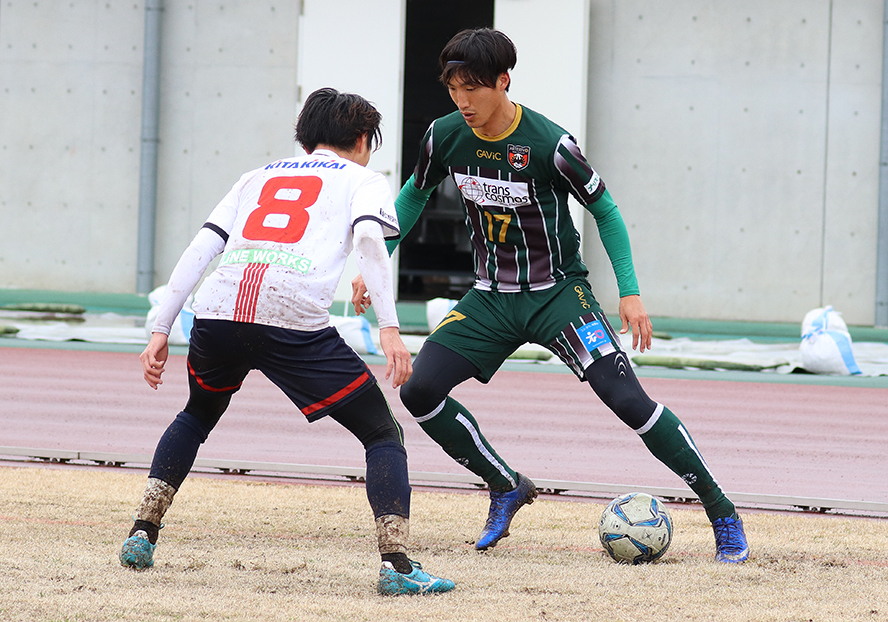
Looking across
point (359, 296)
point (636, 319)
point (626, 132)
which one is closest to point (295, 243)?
point (359, 296)

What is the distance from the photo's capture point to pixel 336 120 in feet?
10.2

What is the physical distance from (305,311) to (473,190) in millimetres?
974

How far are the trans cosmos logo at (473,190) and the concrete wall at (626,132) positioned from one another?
27.4 ft

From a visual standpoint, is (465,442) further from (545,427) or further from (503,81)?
(545,427)

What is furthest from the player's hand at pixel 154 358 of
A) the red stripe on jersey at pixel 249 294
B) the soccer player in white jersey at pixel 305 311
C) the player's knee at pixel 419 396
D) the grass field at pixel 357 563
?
the player's knee at pixel 419 396

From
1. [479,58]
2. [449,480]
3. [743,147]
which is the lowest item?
[449,480]

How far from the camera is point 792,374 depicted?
9.34 m

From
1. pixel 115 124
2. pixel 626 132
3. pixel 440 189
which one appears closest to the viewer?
pixel 626 132

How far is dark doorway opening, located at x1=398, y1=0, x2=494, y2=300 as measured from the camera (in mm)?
16875

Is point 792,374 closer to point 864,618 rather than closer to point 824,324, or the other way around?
point 824,324

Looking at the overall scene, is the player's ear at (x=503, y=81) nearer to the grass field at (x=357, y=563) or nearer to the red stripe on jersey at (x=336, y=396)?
the red stripe on jersey at (x=336, y=396)

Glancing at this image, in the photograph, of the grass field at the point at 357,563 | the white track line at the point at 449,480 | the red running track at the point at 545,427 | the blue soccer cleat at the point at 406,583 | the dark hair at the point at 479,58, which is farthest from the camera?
the red running track at the point at 545,427

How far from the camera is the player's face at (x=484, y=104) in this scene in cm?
342

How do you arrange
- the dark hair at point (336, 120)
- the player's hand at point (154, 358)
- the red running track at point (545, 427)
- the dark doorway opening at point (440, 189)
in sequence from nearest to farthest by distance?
the player's hand at point (154, 358)
the dark hair at point (336, 120)
the red running track at point (545, 427)
the dark doorway opening at point (440, 189)
